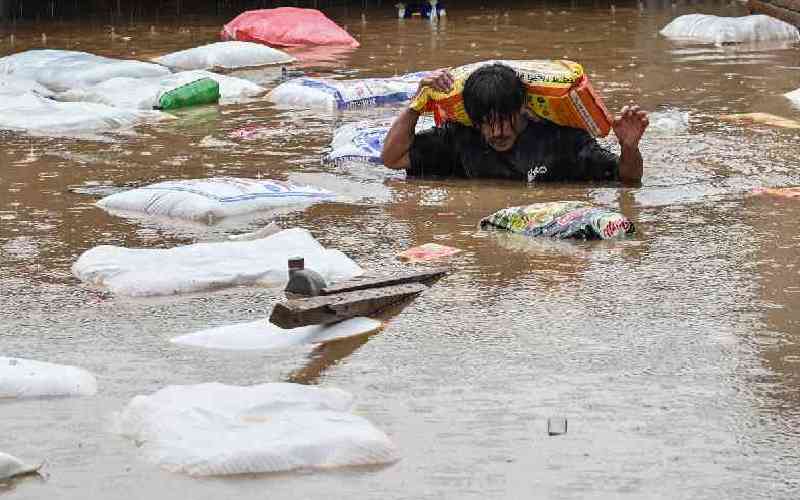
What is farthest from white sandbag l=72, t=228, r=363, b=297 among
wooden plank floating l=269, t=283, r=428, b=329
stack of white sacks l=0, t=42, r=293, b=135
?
stack of white sacks l=0, t=42, r=293, b=135

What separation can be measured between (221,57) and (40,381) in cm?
730

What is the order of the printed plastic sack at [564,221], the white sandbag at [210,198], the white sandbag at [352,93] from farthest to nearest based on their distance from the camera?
the white sandbag at [352,93]
the white sandbag at [210,198]
the printed plastic sack at [564,221]

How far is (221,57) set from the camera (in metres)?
11.0

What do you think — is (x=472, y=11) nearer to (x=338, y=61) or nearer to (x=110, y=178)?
(x=338, y=61)

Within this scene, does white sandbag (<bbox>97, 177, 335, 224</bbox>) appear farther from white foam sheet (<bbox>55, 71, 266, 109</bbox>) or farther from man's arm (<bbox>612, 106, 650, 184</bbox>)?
white foam sheet (<bbox>55, 71, 266, 109</bbox>)

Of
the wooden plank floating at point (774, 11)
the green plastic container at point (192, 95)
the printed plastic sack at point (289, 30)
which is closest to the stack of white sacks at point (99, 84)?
the green plastic container at point (192, 95)

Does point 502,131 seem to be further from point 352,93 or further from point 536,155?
point 352,93

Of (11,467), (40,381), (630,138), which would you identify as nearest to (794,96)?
(630,138)

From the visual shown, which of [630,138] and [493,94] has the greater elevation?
[493,94]

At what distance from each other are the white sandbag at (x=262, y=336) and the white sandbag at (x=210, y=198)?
1.60m

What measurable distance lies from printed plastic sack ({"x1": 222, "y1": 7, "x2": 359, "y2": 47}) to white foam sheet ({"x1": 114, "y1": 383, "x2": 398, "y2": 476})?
28.3 ft

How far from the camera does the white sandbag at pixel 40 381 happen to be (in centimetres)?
393

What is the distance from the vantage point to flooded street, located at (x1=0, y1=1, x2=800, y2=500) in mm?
3398

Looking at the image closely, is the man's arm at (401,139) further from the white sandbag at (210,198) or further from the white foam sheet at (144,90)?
the white foam sheet at (144,90)
